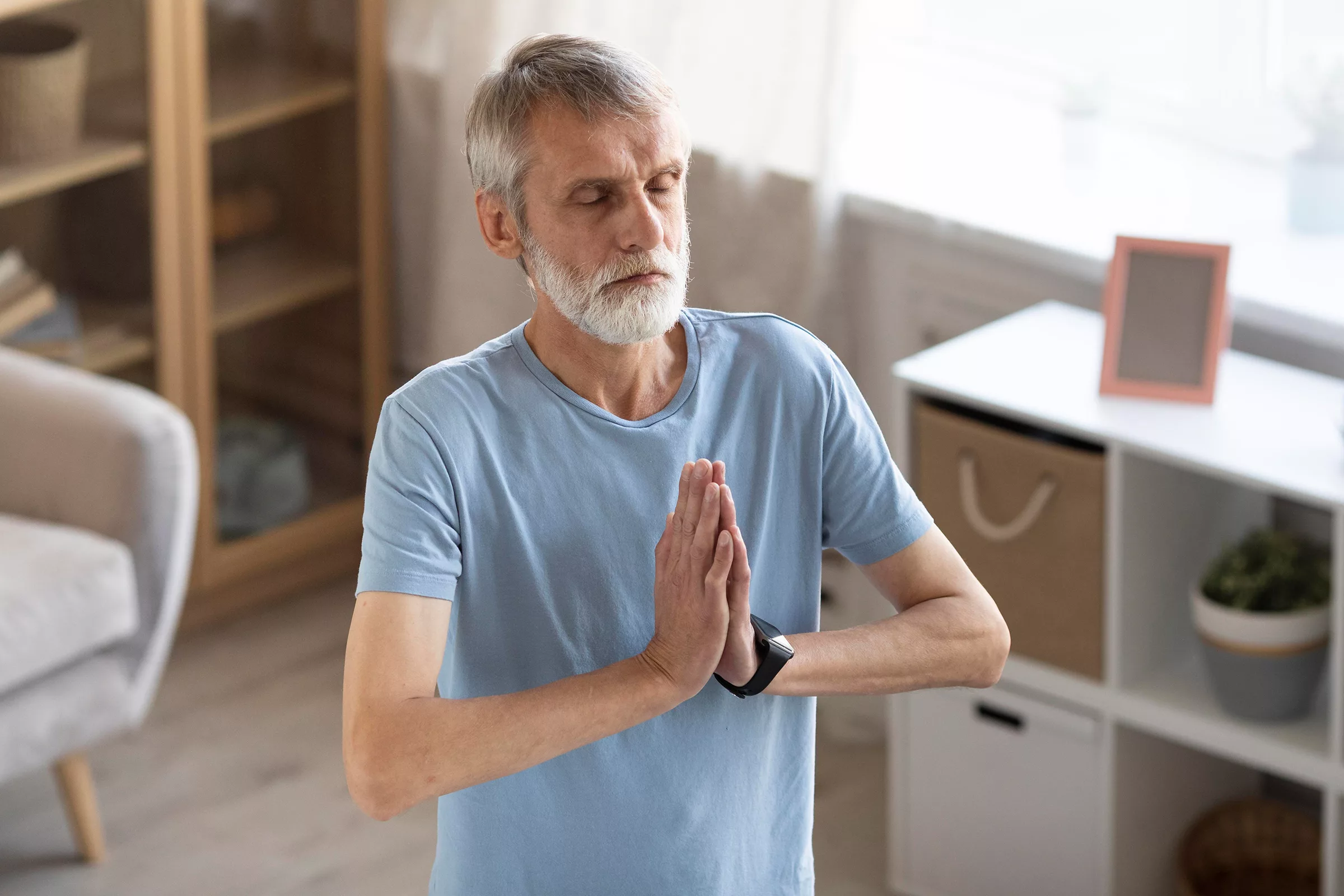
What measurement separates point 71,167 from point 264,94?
0.44m

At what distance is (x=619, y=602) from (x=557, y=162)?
1.14ft

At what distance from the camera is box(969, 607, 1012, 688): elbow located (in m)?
1.48

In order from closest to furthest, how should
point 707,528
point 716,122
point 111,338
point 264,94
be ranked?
point 707,528, point 716,122, point 111,338, point 264,94

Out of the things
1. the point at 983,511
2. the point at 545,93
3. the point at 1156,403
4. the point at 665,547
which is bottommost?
the point at 983,511

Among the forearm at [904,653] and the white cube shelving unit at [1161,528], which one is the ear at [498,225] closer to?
the forearm at [904,653]

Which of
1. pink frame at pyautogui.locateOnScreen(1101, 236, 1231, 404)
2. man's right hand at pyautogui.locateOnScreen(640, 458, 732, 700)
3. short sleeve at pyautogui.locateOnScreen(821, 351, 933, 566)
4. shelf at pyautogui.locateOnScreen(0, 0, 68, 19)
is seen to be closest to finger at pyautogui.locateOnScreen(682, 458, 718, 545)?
man's right hand at pyautogui.locateOnScreen(640, 458, 732, 700)

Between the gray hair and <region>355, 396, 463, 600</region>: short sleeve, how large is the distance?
0.68 feet

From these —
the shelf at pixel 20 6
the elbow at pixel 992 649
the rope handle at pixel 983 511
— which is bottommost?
the rope handle at pixel 983 511

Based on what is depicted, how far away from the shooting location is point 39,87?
121 inches

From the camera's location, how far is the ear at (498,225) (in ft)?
4.71

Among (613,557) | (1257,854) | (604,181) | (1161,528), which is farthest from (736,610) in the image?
(1257,854)

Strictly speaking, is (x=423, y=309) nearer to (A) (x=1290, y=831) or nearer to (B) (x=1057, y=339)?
(B) (x=1057, y=339)

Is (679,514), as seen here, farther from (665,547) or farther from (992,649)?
(992,649)

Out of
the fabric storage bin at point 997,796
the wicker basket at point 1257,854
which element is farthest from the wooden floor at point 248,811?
the wicker basket at point 1257,854
